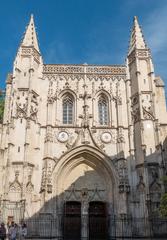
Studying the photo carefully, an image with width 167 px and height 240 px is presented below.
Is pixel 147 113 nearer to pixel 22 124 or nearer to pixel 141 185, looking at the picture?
pixel 141 185

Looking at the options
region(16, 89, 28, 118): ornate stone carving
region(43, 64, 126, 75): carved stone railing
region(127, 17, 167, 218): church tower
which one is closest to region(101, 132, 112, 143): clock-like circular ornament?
region(127, 17, 167, 218): church tower

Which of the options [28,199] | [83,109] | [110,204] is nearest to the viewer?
[28,199]

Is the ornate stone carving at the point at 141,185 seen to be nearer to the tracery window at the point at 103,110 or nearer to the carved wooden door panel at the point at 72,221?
the carved wooden door panel at the point at 72,221

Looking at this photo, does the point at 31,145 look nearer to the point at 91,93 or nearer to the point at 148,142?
the point at 91,93

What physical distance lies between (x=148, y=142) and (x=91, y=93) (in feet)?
19.8

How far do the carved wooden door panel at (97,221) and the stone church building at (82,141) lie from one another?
66 millimetres

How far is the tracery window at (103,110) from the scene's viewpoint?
80.1 ft

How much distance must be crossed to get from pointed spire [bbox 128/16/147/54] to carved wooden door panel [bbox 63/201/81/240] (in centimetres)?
1340

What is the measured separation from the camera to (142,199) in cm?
2042

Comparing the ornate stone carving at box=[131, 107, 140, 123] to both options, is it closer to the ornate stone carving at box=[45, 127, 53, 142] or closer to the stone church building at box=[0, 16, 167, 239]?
the stone church building at box=[0, 16, 167, 239]

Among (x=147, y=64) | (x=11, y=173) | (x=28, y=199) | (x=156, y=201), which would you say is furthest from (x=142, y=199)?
(x=147, y=64)

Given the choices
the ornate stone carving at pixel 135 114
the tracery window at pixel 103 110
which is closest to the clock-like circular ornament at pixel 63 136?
the tracery window at pixel 103 110

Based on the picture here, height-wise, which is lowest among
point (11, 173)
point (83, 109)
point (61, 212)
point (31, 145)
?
point (61, 212)

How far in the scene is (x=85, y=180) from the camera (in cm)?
2241
